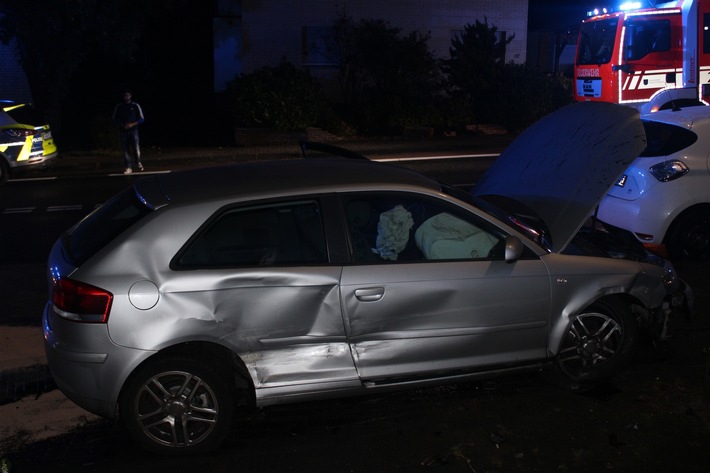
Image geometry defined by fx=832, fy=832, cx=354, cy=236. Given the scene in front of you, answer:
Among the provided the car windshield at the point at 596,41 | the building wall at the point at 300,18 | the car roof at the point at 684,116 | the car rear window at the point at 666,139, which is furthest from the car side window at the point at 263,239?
the building wall at the point at 300,18

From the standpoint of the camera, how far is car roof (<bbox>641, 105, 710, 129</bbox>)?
8328 mm

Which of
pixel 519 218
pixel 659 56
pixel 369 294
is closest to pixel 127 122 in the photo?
pixel 659 56

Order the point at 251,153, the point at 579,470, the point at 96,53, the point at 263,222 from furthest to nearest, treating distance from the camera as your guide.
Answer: the point at 96,53
the point at 251,153
the point at 263,222
the point at 579,470

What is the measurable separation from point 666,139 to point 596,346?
364 cm

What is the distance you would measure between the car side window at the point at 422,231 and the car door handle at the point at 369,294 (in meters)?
0.28

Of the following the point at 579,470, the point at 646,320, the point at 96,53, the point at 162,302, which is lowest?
the point at 579,470

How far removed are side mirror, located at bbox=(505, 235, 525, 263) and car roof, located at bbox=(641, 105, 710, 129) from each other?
13.8ft

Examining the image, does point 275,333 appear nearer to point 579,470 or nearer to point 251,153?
point 579,470

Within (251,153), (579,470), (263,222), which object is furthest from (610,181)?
(251,153)

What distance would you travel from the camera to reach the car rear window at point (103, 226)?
4.77m

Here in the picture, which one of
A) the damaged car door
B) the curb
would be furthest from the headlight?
the curb

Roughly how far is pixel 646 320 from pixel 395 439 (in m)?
2.02

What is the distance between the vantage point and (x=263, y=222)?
486 cm

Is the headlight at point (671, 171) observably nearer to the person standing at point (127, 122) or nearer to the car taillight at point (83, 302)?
the car taillight at point (83, 302)
